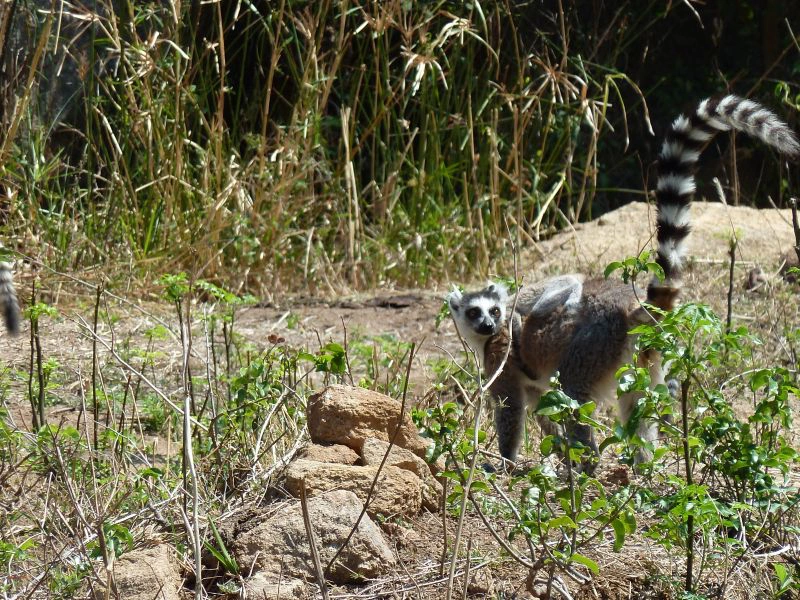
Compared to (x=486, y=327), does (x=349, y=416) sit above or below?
above

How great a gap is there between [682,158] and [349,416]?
1885 millimetres

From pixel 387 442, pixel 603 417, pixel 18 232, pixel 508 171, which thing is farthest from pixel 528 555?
pixel 508 171

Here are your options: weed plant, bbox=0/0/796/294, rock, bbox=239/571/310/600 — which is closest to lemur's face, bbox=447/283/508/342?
weed plant, bbox=0/0/796/294

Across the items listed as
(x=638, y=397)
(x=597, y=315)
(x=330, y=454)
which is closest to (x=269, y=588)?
(x=330, y=454)

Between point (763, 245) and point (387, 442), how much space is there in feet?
16.6

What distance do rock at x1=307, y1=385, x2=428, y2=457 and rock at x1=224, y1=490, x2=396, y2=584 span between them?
1.32ft

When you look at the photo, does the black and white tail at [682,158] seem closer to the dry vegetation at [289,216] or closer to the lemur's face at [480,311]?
the dry vegetation at [289,216]

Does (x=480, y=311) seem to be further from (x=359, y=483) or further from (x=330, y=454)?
(x=359, y=483)

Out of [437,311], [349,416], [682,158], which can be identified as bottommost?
[437,311]

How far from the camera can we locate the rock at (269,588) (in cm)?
303

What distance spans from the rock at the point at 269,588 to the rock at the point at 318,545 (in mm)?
21

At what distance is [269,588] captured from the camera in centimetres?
305

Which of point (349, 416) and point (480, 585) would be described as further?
point (349, 416)

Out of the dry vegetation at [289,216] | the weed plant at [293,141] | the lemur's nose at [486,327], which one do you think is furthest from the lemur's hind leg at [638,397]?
the weed plant at [293,141]
